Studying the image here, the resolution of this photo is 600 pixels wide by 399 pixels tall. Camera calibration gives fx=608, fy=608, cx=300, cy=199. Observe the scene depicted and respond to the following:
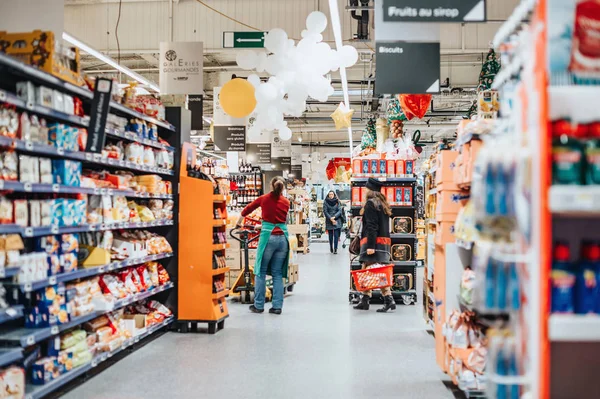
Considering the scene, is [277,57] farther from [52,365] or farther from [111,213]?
[52,365]

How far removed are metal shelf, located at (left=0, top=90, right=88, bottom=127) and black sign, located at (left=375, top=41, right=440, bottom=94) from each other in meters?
2.82

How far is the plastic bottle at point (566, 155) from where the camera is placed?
2041mm

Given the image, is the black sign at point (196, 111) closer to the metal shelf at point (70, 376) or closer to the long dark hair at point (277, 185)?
the long dark hair at point (277, 185)

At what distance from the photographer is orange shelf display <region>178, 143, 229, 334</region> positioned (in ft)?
23.1

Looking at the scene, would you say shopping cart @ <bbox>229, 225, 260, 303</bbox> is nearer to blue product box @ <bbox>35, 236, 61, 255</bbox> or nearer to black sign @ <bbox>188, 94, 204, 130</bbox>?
black sign @ <bbox>188, 94, 204, 130</bbox>

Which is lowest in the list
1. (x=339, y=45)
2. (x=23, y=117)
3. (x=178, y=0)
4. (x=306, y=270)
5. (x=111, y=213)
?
(x=306, y=270)

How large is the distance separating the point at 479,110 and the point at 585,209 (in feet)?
10.7

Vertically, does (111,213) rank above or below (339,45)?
below

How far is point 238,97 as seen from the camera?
31.6 ft

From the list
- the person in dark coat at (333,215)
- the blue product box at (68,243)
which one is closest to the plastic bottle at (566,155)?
the blue product box at (68,243)

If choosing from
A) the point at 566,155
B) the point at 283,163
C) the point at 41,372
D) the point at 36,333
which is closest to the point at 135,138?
the point at 36,333

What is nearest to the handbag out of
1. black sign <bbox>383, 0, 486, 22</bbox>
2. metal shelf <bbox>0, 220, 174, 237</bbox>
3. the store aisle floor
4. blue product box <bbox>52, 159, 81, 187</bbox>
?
the store aisle floor

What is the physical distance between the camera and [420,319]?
8.25 metres

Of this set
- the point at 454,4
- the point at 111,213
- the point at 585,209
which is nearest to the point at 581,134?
the point at 585,209
